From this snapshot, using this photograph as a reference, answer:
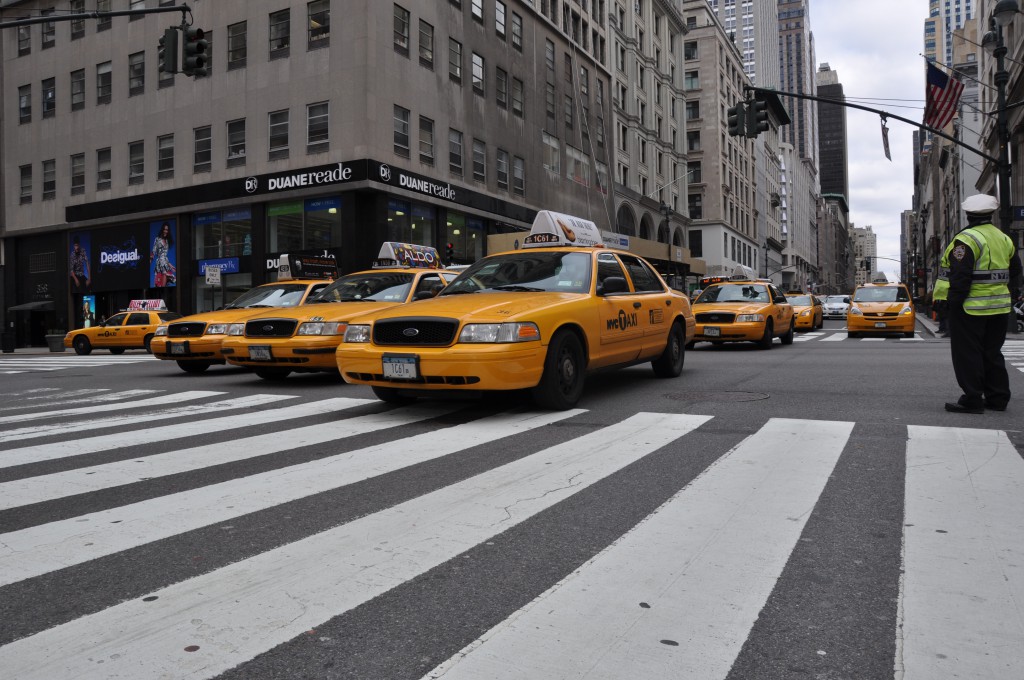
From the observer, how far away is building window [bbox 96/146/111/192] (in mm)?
35531

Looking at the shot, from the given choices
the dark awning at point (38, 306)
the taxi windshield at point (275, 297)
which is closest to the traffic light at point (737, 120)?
the taxi windshield at point (275, 297)

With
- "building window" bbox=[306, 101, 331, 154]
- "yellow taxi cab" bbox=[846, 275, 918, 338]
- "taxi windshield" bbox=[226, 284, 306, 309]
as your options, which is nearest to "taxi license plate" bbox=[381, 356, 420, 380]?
"taxi windshield" bbox=[226, 284, 306, 309]

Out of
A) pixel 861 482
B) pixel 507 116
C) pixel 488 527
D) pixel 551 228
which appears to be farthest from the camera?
pixel 507 116

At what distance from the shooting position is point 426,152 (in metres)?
31.4

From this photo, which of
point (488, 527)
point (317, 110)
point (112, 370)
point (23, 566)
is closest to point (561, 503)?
point (488, 527)

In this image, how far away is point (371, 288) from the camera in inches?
422

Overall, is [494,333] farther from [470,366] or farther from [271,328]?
[271,328]

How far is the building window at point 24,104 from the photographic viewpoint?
128ft

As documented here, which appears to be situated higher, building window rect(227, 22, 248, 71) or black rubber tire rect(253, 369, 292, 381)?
building window rect(227, 22, 248, 71)

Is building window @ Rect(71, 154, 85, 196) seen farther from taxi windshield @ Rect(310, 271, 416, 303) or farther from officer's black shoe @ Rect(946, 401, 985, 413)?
officer's black shoe @ Rect(946, 401, 985, 413)

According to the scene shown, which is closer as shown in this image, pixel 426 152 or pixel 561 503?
pixel 561 503

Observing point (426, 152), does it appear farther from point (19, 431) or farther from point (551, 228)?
point (19, 431)

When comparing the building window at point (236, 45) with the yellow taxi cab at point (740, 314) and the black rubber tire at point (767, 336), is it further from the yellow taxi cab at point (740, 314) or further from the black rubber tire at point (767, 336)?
the black rubber tire at point (767, 336)

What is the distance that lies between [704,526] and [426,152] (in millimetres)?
29534
